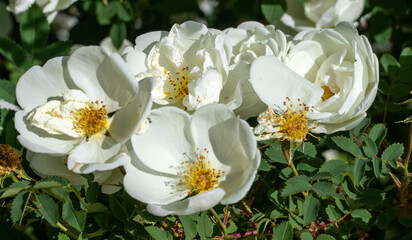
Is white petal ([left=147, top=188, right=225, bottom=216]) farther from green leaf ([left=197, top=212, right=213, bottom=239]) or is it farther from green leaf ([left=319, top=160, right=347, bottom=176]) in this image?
green leaf ([left=319, top=160, right=347, bottom=176])

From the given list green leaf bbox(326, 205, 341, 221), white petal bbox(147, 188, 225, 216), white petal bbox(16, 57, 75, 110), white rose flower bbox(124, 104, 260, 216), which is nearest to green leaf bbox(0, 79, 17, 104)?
white petal bbox(16, 57, 75, 110)

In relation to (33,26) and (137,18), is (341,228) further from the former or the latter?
(137,18)

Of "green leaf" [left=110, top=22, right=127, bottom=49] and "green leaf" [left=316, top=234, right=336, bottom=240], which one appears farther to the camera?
"green leaf" [left=110, top=22, right=127, bottom=49]

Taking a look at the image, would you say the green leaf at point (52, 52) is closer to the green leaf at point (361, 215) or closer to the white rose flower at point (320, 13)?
the white rose flower at point (320, 13)

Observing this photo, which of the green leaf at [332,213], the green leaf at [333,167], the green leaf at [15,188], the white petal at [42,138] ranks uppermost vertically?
the white petal at [42,138]

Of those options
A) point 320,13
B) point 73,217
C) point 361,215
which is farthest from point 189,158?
point 320,13

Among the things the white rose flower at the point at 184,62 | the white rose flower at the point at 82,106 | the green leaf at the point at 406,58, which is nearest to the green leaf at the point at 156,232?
the white rose flower at the point at 82,106
